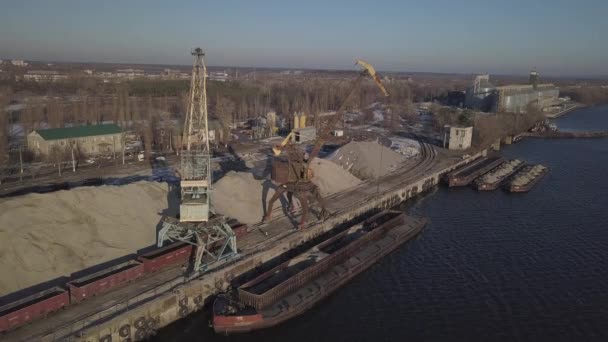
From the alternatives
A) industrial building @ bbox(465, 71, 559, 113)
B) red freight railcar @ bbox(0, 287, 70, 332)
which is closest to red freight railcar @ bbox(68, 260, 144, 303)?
red freight railcar @ bbox(0, 287, 70, 332)

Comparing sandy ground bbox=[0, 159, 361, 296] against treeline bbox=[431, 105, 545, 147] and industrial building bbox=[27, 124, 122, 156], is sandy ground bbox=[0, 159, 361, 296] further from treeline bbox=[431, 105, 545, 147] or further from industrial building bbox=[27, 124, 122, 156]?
treeline bbox=[431, 105, 545, 147]

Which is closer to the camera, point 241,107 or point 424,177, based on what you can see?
point 424,177

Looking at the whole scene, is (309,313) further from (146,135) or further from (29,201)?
(146,135)

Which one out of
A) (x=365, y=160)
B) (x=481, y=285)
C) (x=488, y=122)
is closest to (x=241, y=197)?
(x=481, y=285)

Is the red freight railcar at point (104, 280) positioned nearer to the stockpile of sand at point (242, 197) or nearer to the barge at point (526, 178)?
the stockpile of sand at point (242, 197)

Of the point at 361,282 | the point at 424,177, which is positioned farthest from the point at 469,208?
the point at 361,282
